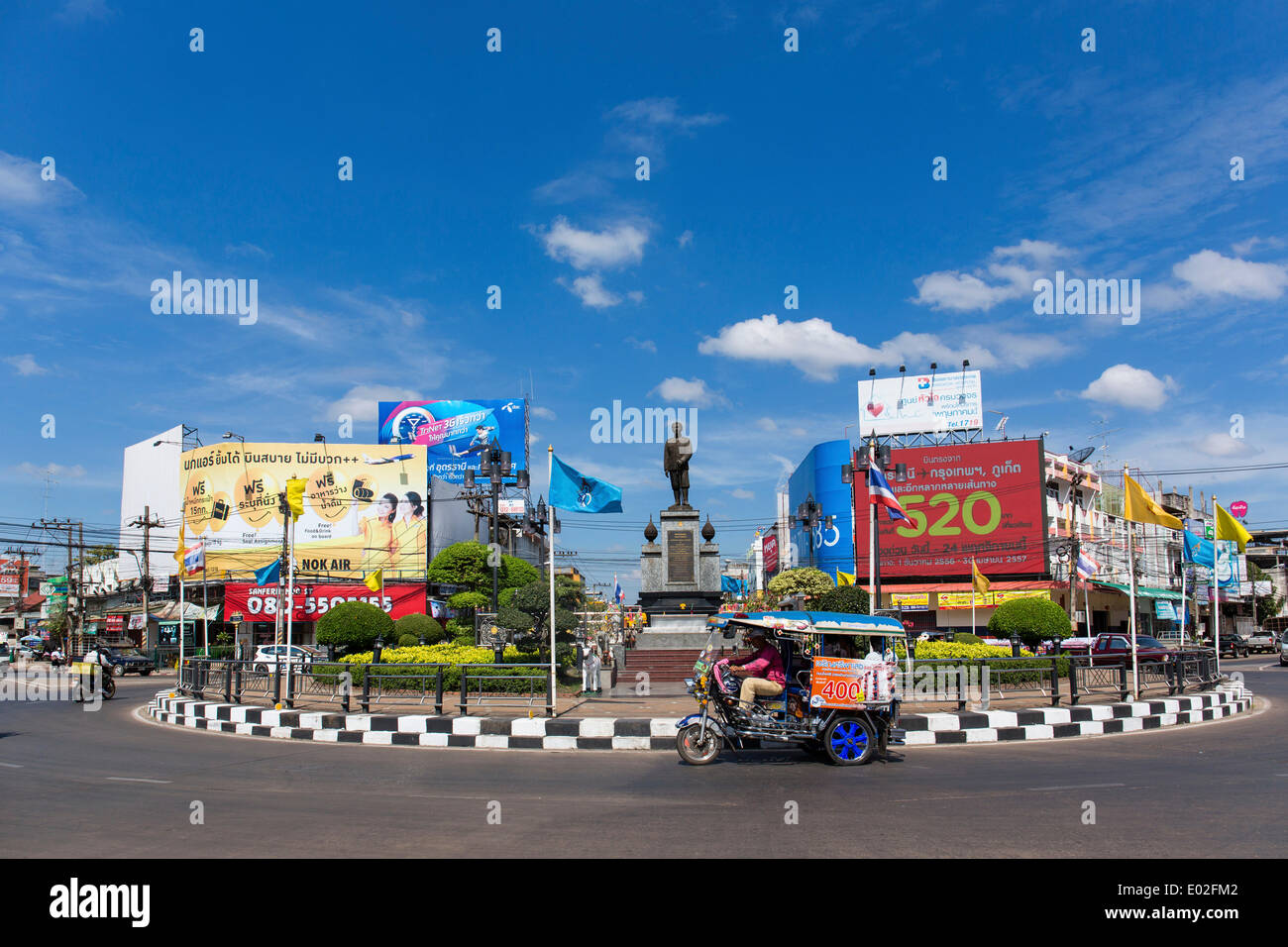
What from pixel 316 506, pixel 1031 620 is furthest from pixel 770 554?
pixel 1031 620

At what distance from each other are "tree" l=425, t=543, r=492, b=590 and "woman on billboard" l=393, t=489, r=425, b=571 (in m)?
2.34

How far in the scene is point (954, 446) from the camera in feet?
175

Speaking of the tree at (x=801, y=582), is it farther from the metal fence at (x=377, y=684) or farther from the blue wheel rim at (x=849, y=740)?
the blue wheel rim at (x=849, y=740)

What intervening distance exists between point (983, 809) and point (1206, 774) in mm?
3598

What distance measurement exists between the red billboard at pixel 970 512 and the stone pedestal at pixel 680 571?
2668cm

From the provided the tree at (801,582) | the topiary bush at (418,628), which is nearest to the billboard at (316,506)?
the tree at (801,582)

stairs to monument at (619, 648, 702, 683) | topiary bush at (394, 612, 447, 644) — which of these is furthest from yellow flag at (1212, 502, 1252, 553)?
topiary bush at (394, 612, 447, 644)

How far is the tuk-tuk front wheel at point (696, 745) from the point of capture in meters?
10.7

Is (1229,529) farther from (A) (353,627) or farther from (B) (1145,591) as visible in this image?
(B) (1145,591)

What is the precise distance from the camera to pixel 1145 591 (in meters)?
52.9

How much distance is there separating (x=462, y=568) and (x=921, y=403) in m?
30.0

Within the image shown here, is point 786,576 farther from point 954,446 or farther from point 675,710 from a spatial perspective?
point 675,710

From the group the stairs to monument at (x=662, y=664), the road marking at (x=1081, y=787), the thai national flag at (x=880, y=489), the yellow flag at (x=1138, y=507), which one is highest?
the thai national flag at (x=880, y=489)

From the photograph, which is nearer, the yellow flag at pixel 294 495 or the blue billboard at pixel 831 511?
the yellow flag at pixel 294 495
